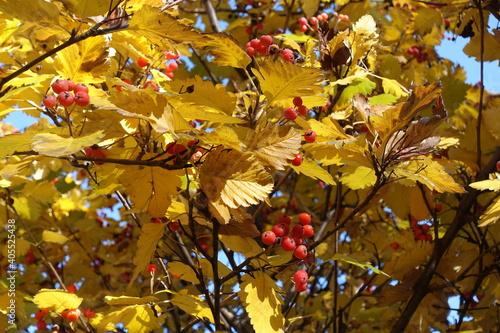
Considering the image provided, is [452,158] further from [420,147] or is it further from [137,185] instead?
[137,185]

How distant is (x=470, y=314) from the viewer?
2682 millimetres

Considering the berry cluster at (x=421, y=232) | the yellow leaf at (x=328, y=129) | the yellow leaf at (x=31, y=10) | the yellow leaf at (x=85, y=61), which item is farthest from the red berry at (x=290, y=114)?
the berry cluster at (x=421, y=232)

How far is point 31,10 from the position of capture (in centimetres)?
123

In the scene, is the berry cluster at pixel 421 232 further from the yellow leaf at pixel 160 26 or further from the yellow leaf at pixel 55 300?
the yellow leaf at pixel 160 26

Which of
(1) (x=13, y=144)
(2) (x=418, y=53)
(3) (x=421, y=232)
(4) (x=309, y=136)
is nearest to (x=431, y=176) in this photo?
(4) (x=309, y=136)

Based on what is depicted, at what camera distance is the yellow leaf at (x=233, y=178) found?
1226 millimetres

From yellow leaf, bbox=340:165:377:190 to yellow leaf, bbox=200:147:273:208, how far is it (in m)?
0.53

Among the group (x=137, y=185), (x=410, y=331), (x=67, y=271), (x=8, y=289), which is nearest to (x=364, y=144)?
(x=137, y=185)

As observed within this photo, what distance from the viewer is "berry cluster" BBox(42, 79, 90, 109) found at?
4.10ft

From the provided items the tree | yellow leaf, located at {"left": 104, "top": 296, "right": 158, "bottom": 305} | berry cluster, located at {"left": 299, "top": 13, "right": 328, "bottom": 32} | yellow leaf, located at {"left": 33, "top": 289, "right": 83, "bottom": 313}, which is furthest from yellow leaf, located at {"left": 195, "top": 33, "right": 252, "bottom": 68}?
yellow leaf, located at {"left": 33, "top": 289, "right": 83, "bottom": 313}

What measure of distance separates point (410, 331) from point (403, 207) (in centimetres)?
56

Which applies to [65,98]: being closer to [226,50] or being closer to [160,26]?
[160,26]

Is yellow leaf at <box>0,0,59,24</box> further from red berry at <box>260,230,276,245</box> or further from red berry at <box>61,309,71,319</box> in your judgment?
red berry at <box>61,309,71,319</box>

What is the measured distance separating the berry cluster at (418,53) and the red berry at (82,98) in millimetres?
2782
